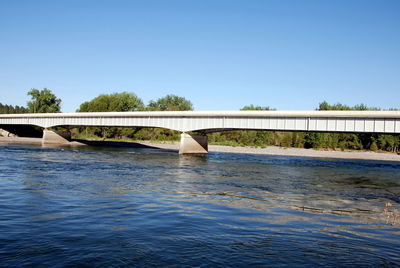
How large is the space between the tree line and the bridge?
31194mm

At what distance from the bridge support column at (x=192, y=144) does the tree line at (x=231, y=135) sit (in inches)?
1151

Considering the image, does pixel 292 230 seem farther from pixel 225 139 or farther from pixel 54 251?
pixel 225 139

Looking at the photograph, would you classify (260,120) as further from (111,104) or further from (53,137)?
(111,104)

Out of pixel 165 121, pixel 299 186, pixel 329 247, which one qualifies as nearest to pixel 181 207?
pixel 329 247

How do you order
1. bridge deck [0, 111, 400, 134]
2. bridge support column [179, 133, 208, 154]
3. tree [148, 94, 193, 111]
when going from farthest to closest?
1. tree [148, 94, 193, 111]
2. bridge support column [179, 133, 208, 154]
3. bridge deck [0, 111, 400, 134]

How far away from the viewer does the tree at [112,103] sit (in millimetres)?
130750

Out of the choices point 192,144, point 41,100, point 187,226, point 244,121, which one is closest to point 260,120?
point 244,121

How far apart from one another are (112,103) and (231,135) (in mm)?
50009

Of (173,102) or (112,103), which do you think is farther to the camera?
(173,102)

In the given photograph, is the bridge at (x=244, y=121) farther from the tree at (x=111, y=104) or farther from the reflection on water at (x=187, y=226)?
the tree at (x=111, y=104)

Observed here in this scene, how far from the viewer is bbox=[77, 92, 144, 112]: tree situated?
13075cm

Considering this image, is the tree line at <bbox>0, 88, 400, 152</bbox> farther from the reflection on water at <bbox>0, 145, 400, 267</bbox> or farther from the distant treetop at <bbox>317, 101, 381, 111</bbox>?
the reflection on water at <bbox>0, 145, 400, 267</bbox>

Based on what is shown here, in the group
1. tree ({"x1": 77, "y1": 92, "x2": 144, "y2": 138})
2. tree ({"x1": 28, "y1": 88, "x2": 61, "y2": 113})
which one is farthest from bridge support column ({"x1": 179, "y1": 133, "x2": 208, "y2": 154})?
tree ({"x1": 28, "y1": 88, "x2": 61, "y2": 113})

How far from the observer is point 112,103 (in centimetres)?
13088
